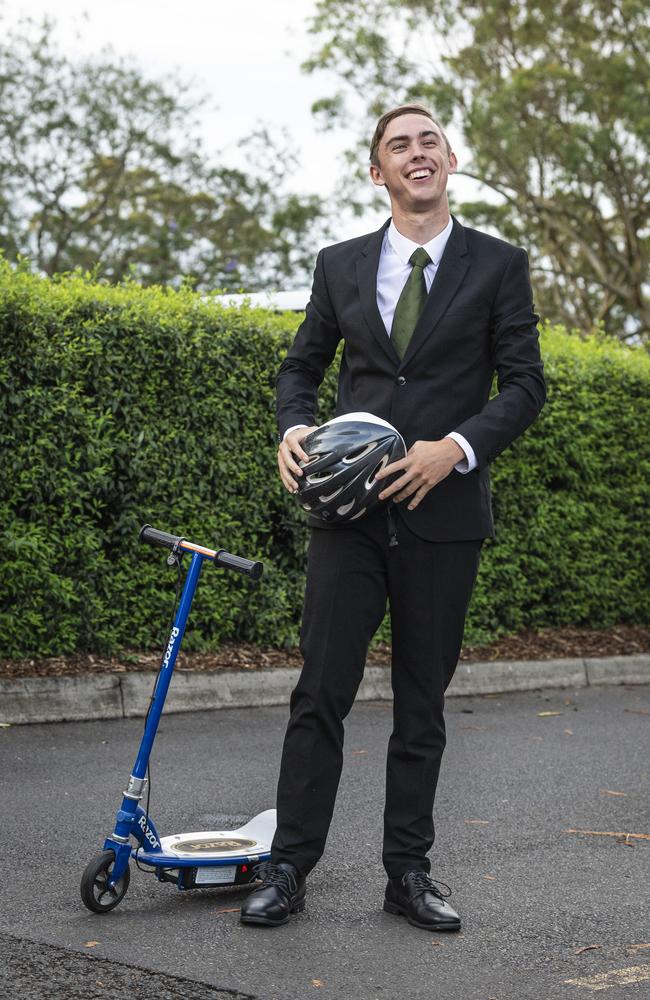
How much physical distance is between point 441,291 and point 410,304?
0.10 m

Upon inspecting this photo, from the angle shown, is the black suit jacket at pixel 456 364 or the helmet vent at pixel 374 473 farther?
the black suit jacket at pixel 456 364

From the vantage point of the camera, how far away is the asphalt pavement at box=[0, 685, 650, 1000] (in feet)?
11.2

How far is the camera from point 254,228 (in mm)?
33125

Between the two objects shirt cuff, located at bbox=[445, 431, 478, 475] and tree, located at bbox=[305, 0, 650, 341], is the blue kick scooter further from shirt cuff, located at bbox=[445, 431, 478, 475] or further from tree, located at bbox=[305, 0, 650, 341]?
tree, located at bbox=[305, 0, 650, 341]

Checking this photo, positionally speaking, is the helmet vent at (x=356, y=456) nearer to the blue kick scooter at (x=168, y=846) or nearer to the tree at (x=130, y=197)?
the blue kick scooter at (x=168, y=846)

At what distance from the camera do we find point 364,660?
400 cm

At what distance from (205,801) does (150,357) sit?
300cm

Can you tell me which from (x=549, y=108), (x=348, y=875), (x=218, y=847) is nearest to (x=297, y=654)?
(x=348, y=875)

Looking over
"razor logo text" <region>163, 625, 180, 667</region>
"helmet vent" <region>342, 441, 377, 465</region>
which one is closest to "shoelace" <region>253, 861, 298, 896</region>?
"razor logo text" <region>163, 625, 180, 667</region>

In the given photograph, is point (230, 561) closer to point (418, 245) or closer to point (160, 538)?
point (160, 538)

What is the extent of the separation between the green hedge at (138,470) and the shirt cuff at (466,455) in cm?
361

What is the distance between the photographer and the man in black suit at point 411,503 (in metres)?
3.93

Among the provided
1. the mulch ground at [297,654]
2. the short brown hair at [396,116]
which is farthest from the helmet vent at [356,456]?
the mulch ground at [297,654]

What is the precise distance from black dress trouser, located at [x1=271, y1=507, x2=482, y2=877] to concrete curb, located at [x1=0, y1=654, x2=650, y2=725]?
10.2 ft
